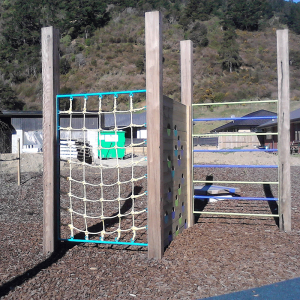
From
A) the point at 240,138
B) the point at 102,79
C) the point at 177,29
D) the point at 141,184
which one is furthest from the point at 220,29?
the point at 141,184

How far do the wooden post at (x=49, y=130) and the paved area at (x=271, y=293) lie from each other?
2141mm

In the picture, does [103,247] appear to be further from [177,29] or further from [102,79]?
[177,29]

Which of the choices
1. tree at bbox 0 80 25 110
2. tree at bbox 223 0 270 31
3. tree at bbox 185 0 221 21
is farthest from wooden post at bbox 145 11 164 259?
tree at bbox 185 0 221 21

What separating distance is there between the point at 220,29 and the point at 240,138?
205 ft

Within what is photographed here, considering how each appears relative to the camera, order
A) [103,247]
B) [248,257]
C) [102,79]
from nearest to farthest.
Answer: [248,257] → [103,247] → [102,79]

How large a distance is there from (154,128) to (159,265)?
1430 millimetres

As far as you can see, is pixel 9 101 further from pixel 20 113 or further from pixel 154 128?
pixel 154 128

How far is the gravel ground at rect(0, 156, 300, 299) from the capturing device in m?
3.40

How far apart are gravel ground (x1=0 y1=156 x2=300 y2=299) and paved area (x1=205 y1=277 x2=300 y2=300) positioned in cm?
9

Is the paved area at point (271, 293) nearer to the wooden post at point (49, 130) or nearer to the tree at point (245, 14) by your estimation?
the wooden post at point (49, 130)

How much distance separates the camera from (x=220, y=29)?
91.4m

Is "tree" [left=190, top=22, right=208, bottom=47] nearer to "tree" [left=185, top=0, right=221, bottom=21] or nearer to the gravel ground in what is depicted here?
"tree" [left=185, top=0, right=221, bottom=21]

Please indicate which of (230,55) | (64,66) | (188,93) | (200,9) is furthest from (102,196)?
(200,9)

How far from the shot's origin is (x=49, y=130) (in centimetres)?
447
